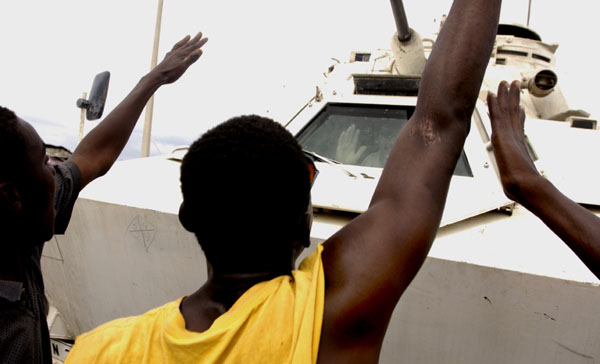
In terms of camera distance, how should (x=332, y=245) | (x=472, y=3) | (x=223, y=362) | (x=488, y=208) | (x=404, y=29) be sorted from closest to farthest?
1. (x=223, y=362)
2. (x=332, y=245)
3. (x=472, y=3)
4. (x=488, y=208)
5. (x=404, y=29)

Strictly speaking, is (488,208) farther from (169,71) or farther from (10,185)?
(10,185)

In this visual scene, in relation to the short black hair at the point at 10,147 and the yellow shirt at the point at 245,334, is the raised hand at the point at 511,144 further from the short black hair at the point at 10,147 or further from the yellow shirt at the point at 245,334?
the short black hair at the point at 10,147

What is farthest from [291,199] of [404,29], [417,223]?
[404,29]

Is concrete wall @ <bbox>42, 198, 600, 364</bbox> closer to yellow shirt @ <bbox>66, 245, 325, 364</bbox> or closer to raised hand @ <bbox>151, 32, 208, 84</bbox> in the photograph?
raised hand @ <bbox>151, 32, 208, 84</bbox>

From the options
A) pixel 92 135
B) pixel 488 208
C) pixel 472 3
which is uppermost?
pixel 472 3

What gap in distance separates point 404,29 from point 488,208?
178 cm

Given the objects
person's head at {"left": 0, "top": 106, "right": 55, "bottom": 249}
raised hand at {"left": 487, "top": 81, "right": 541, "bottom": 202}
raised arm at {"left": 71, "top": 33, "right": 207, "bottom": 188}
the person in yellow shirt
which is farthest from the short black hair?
raised hand at {"left": 487, "top": 81, "right": 541, "bottom": 202}

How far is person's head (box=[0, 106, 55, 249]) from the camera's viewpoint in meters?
1.17

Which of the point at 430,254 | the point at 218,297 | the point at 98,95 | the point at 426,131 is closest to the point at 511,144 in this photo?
the point at 426,131

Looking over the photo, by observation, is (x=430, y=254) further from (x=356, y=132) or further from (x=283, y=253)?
(x=356, y=132)

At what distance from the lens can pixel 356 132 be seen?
3.28 m

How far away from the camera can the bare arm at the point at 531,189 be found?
1162 mm

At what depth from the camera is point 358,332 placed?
920 millimetres

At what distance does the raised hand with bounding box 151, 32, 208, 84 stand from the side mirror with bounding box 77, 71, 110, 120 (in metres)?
1.32
